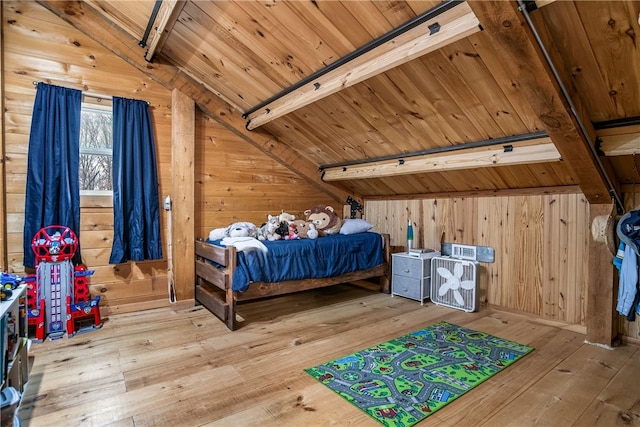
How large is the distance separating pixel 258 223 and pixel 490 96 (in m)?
2.69

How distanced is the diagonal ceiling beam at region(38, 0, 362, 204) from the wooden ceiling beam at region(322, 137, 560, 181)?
0.76m

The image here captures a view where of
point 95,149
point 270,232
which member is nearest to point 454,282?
point 270,232

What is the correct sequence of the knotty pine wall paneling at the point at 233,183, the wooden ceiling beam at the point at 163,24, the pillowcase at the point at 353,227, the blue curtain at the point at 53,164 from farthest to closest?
the pillowcase at the point at 353,227 → the knotty pine wall paneling at the point at 233,183 → the blue curtain at the point at 53,164 → the wooden ceiling beam at the point at 163,24

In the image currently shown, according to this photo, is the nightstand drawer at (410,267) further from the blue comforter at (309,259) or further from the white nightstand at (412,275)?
the blue comforter at (309,259)

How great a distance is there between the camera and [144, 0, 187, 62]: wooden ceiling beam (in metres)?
2.28

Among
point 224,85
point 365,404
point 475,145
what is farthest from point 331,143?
point 365,404

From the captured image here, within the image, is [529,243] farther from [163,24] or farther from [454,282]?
[163,24]

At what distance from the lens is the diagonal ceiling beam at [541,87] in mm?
1326

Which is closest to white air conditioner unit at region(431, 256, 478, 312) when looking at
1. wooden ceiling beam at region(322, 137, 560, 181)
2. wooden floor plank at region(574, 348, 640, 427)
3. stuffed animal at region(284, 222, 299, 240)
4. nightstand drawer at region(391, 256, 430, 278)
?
nightstand drawer at region(391, 256, 430, 278)

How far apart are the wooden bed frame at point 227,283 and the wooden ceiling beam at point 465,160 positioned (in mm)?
1027

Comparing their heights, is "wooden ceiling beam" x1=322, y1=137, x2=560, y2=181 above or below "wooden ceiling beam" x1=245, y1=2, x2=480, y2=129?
below

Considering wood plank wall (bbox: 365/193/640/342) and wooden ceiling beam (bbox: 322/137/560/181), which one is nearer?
wooden ceiling beam (bbox: 322/137/560/181)

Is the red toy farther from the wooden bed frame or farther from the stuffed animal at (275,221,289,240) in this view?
the stuffed animal at (275,221,289,240)

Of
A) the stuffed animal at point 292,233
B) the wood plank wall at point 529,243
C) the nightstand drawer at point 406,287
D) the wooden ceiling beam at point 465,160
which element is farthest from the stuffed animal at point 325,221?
the wood plank wall at point 529,243
